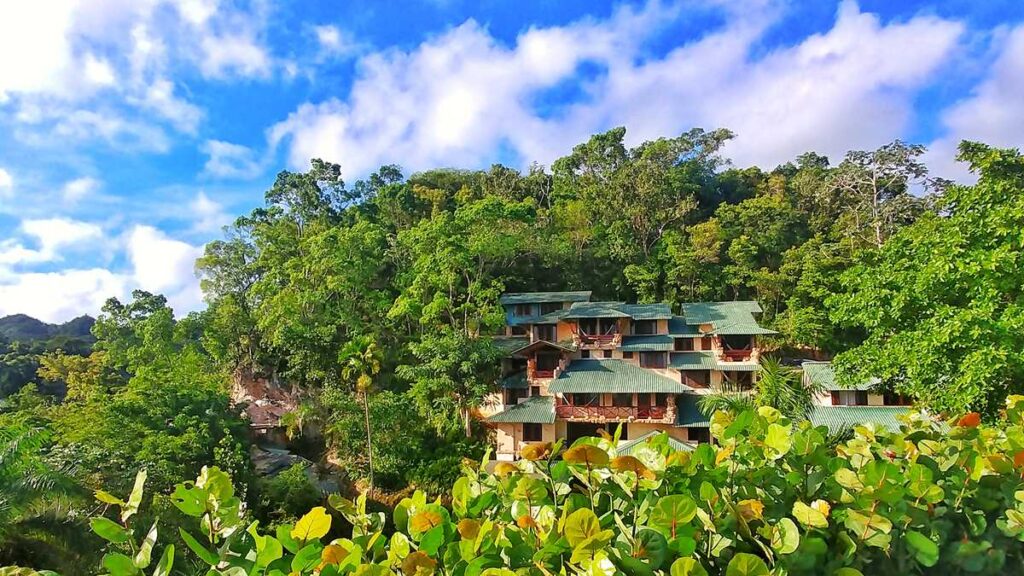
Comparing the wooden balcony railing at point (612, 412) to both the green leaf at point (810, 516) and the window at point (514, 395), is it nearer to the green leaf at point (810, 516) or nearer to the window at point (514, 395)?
the window at point (514, 395)

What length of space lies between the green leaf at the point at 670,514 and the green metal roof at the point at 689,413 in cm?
1485

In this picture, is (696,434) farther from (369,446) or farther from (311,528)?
(311,528)

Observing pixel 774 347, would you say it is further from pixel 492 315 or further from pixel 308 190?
pixel 308 190

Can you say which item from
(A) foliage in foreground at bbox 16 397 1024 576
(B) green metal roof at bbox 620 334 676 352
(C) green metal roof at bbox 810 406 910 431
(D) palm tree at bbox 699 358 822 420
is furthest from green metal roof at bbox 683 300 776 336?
(A) foliage in foreground at bbox 16 397 1024 576

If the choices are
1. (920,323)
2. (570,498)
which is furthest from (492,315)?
(570,498)

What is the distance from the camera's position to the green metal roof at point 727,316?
54.1 ft

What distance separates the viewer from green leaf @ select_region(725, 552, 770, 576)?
96cm

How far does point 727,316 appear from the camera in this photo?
17656mm

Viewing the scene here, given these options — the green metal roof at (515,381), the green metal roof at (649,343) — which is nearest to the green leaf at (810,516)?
the green metal roof at (515,381)

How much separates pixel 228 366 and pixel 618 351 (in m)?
14.0

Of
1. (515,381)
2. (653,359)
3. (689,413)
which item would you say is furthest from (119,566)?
(653,359)

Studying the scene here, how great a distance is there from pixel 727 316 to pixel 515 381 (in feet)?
24.0

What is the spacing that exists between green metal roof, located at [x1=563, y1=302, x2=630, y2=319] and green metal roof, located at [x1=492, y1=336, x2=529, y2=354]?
1881 millimetres

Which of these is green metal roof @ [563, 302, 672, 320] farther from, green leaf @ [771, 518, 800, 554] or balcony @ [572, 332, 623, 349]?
green leaf @ [771, 518, 800, 554]
